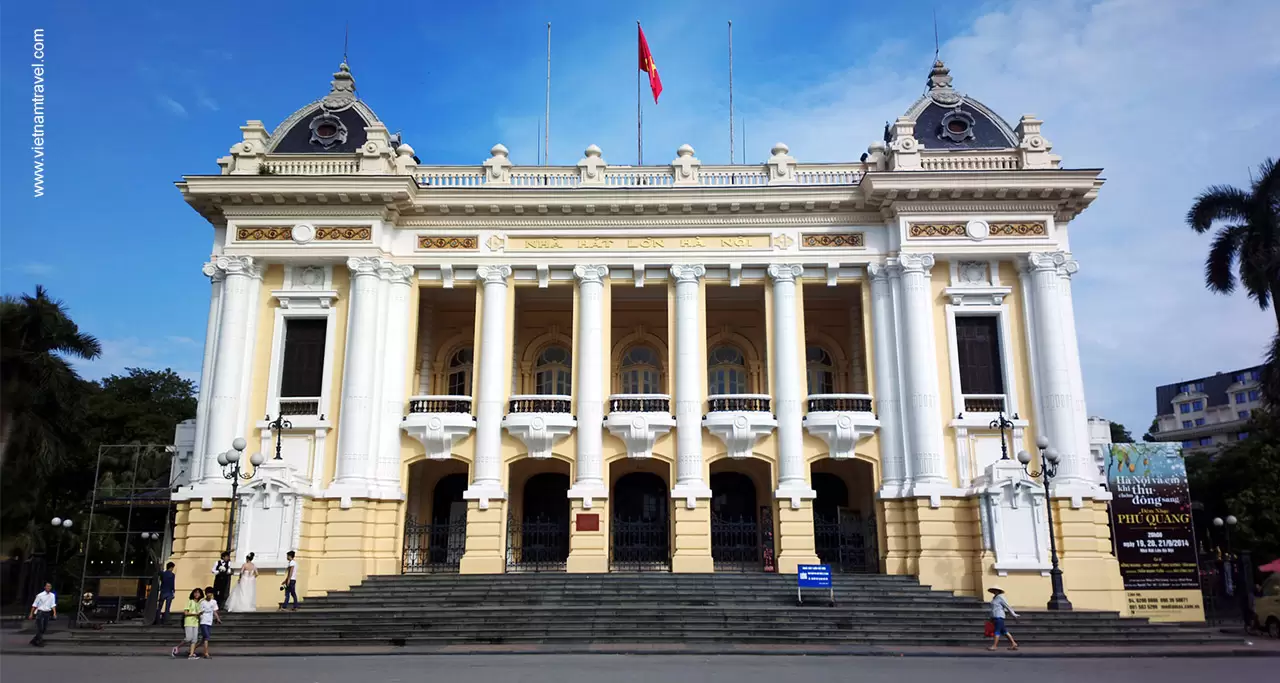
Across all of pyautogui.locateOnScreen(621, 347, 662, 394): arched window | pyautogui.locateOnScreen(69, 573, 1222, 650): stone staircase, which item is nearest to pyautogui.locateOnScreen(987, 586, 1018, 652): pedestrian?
pyautogui.locateOnScreen(69, 573, 1222, 650): stone staircase

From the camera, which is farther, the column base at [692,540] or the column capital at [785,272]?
the column capital at [785,272]

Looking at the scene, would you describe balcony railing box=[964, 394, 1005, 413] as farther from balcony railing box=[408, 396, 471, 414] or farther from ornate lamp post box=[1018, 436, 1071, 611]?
balcony railing box=[408, 396, 471, 414]

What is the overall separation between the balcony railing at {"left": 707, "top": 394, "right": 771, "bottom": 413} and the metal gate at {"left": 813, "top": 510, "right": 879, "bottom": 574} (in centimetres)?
370

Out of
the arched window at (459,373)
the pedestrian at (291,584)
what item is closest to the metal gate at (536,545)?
the arched window at (459,373)

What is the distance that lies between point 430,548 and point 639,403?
737cm

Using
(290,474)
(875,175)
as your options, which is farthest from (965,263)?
(290,474)

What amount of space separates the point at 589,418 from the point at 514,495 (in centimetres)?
477

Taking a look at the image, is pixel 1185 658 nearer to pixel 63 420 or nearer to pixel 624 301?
pixel 624 301

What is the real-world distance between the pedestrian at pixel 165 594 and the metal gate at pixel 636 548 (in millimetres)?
11135

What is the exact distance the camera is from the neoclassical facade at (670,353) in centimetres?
2366

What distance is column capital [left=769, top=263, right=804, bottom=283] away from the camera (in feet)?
85.6

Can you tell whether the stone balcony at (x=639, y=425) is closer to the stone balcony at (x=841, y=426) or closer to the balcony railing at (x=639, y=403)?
the balcony railing at (x=639, y=403)

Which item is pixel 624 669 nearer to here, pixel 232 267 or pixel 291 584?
pixel 291 584

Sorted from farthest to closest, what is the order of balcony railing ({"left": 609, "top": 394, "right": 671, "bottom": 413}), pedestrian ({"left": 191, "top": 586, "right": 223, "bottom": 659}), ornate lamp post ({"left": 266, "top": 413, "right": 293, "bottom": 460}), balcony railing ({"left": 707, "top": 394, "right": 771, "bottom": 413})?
balcony railing ({"left": 609, "top": 394, "right": 671, "bottom": 413}), balcony railing ({"left": 707, "top": 394, "right": 771, "bottom": 413}), ornate lamp post ({"left": 266, "top": 413, "right": 293, "bottom": 460}), pedestrian ({"left": 191, "top": 586, "right": 223, "bottom": 659})
